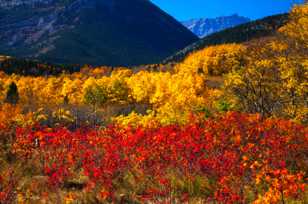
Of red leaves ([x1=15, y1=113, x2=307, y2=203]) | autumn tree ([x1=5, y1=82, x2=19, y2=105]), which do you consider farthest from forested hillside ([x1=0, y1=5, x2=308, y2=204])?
autumn tree ([x1=5, y1=82, x2=19, y2=105])

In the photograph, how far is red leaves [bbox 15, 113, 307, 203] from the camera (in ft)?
29.2

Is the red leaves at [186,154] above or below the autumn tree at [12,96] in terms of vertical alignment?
below

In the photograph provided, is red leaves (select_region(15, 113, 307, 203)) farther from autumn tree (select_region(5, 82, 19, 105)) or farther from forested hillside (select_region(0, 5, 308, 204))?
autumn tree (select_region(5, 82, 19, 105))

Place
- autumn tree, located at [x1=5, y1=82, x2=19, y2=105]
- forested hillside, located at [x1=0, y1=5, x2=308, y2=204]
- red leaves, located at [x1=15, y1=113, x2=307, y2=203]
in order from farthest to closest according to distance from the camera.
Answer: autumn tree, located at [x1=5, y1=82, x2=19, y2=105]
red leaves, located at [x1=15, y1=113, x2=307, y2=203]
forested hillside, located at [x1=0, y1=5, x2=308, y2=204]

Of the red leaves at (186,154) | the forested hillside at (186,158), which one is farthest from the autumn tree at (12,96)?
the red leaves at (186,154)

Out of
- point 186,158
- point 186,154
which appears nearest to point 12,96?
point 186,154

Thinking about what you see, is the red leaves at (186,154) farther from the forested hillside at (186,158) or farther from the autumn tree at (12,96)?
the autumn tree at (12,96)

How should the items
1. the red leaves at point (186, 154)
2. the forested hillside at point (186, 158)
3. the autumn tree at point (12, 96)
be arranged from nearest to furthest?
1. the forested hillside at point (186, 158)
2. the red leaves at point (186, 154)
3. the autumn tree at point (12, 96)

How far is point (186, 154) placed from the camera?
33.7 ft

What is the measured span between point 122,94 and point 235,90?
198ft

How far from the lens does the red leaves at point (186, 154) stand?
29.2 ft

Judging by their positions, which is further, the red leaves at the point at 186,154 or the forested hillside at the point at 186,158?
the red leaves at the point at 186,154

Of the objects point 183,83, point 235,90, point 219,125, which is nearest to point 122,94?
point 183,83

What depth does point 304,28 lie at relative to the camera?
54.2ft
